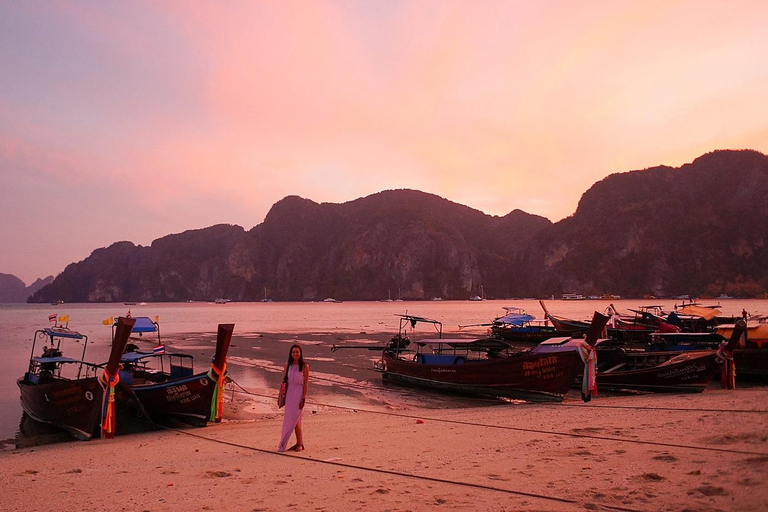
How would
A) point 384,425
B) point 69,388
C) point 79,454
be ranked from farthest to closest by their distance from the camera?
1. point 69,388
2. point 384,425
3. point 79,454

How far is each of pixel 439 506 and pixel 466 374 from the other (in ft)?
43.2

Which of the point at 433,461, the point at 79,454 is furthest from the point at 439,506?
the point at 79,454

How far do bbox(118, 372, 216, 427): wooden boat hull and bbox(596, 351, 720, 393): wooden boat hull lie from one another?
14.3 metres

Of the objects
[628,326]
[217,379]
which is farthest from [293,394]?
[628,326]

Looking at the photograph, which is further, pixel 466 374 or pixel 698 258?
pixel 698 258

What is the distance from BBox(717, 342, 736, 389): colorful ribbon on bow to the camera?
17.0 metres

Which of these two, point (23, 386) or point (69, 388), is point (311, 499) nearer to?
point (69, 388)

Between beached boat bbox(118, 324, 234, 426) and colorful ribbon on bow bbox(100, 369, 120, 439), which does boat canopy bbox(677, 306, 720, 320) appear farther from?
colorful ribbon on bow bbox(100, 369, 120, 439)

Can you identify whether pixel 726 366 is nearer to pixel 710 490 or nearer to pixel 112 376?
pixel 710 490

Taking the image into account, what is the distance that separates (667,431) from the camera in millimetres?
9438

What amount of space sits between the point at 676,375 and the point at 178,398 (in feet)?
52.5

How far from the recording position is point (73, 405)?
1310 centimetres

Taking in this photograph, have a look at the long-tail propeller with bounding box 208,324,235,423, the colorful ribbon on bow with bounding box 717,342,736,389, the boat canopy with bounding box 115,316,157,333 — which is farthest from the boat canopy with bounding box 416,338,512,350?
the boat canopy with bounding box 115,316,157,333

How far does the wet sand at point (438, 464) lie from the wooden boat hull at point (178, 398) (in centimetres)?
55
